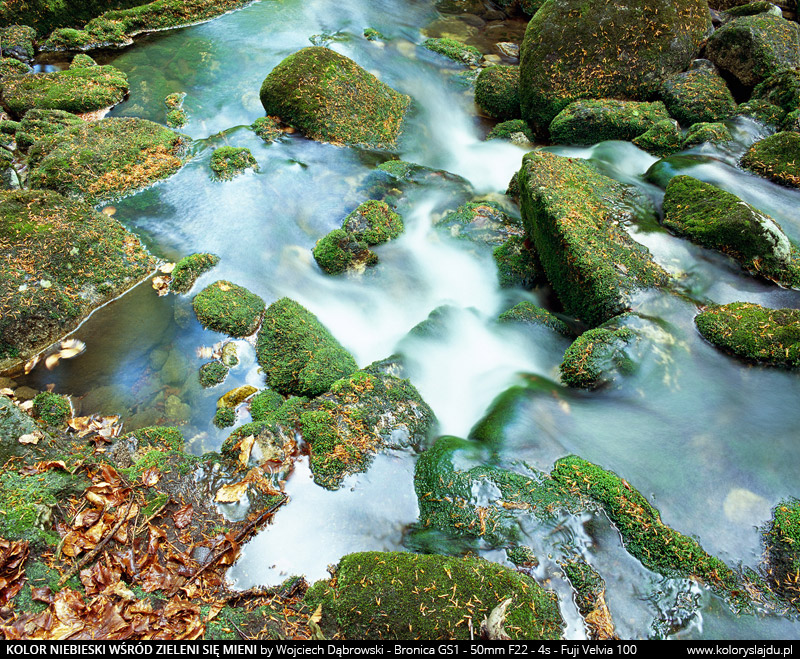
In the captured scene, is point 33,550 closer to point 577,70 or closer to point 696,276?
point 696,276

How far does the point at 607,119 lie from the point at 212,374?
9008 millimetres

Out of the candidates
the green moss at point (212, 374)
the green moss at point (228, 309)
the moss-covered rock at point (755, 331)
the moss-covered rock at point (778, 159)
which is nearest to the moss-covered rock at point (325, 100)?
the green moss at point (228, 309)

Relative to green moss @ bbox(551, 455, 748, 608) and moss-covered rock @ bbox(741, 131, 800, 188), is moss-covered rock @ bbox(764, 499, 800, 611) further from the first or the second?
moss-covered rock @ bbox(741, 131, 800, 188)

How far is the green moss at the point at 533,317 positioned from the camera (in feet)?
22.3

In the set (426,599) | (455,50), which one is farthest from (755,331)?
(455,50)

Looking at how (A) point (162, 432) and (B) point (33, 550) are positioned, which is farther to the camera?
(A) point (162, 432)

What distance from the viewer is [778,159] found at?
798cm

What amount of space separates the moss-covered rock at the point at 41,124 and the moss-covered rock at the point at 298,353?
22.8ft

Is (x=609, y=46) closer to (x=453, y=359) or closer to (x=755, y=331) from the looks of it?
(x=755, y=331)

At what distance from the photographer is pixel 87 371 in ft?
21.1

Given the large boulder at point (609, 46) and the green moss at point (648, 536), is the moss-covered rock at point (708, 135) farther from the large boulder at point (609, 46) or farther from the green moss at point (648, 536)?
the green moss at point (648, 536)

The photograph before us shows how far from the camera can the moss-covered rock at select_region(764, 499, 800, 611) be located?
3.87 metres
